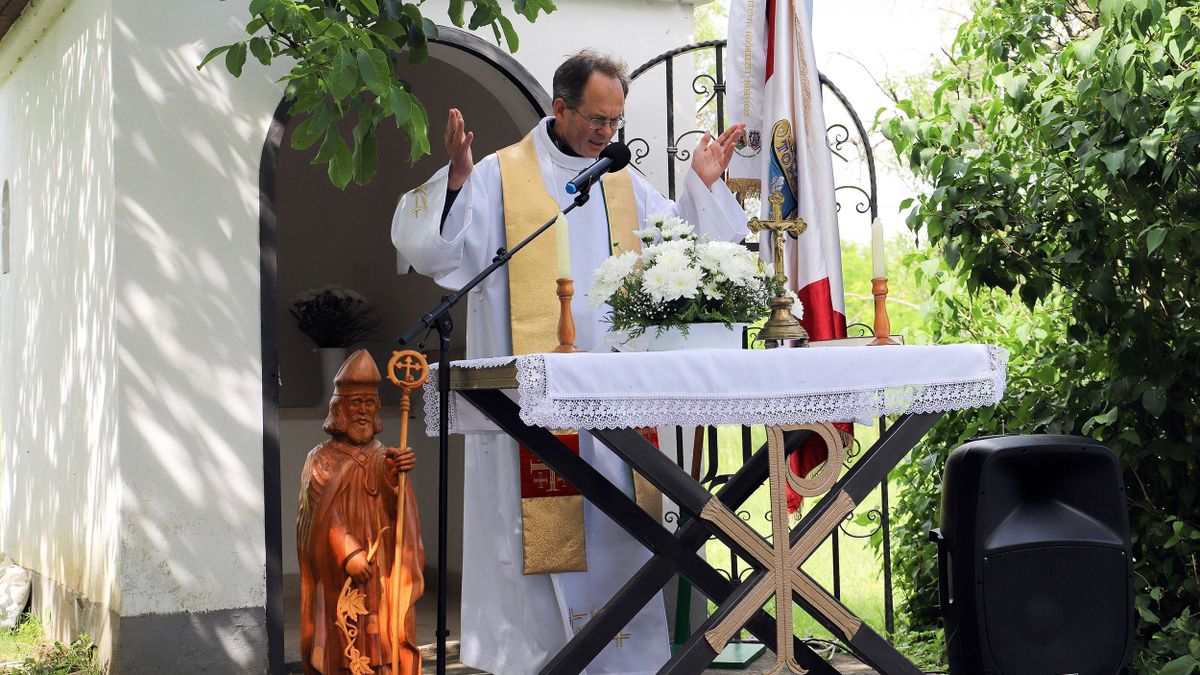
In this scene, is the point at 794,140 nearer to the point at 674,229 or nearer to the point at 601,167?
the point at 674,229

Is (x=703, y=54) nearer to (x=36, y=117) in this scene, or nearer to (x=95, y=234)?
(x=36, y=117)

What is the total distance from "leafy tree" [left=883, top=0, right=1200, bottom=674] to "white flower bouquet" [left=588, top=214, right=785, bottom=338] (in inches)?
60.9

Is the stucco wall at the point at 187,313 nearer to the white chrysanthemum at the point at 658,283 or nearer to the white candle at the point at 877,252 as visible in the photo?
the white chrysanthemum at the point at 658,283

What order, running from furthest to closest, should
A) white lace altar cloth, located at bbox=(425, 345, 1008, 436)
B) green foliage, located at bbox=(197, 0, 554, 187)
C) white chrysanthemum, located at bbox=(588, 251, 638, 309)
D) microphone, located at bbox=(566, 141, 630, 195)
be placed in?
green foliage, located at bbox=(197, 0, 554, 187) < white chrysanthemum, located at bbox=(588, 251, 638, 309) < microphone, located at bbox=(566, 141, 630, 195) < white lace altar cloth, located at bbox=(425, 345, 1008, 436)

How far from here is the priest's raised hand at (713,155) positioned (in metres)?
4.10

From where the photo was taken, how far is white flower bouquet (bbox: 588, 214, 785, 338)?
3.41 metres

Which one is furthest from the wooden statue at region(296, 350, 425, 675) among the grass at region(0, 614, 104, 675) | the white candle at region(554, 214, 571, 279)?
the grass at region(0, 614, 104, 675)

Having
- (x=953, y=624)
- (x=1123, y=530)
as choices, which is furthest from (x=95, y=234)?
(x=1123, y=530)

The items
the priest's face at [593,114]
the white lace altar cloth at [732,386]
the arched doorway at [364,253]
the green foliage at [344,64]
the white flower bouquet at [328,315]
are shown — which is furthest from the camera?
the white flower bouquet at [328,315]

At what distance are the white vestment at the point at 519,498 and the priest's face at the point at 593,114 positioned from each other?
10 centimetres

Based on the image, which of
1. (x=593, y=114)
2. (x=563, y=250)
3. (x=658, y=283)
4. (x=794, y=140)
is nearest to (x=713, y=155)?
(x=593, y=114)

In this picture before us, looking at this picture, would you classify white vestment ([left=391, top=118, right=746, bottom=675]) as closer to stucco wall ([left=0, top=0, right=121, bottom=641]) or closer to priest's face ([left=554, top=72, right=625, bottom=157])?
priest's face ([left=554, top=72, right=625, bottom=157])

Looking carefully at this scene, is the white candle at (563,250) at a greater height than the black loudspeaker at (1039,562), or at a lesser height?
greater

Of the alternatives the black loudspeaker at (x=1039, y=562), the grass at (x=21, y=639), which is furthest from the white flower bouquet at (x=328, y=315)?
the black loudspeaker at (x=1039, y=562)
